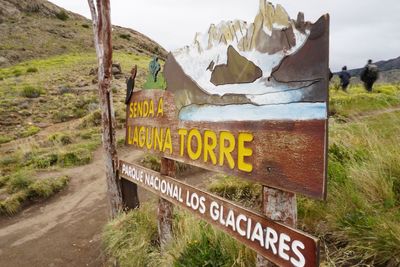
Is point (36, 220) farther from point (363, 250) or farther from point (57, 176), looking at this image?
point (363, 250)

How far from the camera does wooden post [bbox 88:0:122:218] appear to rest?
5.02 m

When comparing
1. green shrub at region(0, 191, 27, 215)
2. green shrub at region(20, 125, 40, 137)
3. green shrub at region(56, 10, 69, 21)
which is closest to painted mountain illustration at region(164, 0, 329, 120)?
green shrub at region(0, 191, 27, 215)

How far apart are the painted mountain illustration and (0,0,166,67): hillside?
1576 inches

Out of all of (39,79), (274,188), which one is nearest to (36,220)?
(274,188)

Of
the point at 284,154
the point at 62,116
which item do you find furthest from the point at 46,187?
the point at 62,116

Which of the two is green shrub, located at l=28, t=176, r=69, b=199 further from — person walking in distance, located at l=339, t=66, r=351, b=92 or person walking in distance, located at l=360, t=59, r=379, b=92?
person walking in distance, located at l=339, t=66, r=351, b=92

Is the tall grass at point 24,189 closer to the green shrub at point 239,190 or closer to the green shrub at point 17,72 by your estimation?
the green shrub at point 239,190

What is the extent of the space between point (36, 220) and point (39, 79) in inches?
832

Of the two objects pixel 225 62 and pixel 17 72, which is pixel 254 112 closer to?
pixel 225 62

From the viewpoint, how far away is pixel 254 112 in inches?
92.5

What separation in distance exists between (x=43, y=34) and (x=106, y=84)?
47.0 m

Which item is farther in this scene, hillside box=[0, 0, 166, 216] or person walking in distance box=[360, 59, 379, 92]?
person walking in distance box=[360, 59, 379, 92]

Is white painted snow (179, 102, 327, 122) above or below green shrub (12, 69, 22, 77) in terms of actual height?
below

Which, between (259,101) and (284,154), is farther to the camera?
(259,101)
